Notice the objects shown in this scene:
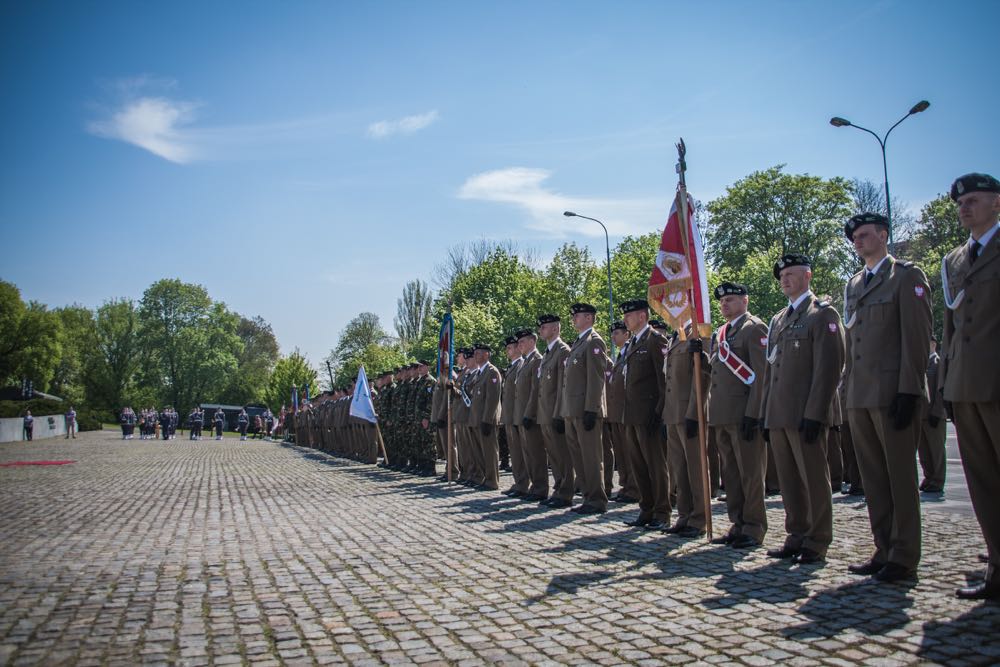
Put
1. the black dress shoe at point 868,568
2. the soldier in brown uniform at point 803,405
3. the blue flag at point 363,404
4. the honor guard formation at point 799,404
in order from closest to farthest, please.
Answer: the honor guard formation at point 799,404
the black dress shoe at point 868,568
the soldier in brown uniform at point 803,405
the blue flag at point 363,404

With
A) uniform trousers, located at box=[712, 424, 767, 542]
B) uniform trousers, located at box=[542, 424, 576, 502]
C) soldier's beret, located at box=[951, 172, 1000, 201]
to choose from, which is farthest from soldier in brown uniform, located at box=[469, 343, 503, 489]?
soldier's beret, located at box=[951, 172, 1000, 201]

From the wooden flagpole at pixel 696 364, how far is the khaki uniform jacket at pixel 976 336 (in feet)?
7.70

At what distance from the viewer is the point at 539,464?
1088 centimetres

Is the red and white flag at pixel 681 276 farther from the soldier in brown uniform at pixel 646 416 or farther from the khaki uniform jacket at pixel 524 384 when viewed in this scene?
the khaki uniform jacket at pixel 524 384

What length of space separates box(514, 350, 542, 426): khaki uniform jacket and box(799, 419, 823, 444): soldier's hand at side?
208 inches

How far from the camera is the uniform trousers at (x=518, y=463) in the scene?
11297 millimetres

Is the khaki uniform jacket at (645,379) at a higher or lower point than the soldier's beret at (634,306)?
lower

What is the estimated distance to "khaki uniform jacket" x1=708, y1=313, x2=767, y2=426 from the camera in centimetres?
694

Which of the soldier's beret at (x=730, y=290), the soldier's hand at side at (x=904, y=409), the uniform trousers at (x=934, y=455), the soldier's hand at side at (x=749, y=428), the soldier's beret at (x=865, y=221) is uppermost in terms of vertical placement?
the soldier's beret at (x=865, y=221)

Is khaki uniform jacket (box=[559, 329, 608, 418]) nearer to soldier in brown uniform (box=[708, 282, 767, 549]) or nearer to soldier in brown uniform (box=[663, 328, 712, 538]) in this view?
soldier in brown uniform (box=[663, 328, 712, 538])

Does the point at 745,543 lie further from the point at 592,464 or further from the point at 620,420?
the point at 620,420

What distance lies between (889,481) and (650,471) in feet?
9.97

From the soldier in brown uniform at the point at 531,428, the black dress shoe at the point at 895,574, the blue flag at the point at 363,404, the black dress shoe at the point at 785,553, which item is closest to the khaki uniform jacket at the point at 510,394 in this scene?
the soldier in brown uniform at the point at 531,428

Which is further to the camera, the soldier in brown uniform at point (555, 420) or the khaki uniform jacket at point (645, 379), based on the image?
the soldier in brown uniform at point (555, 420)
